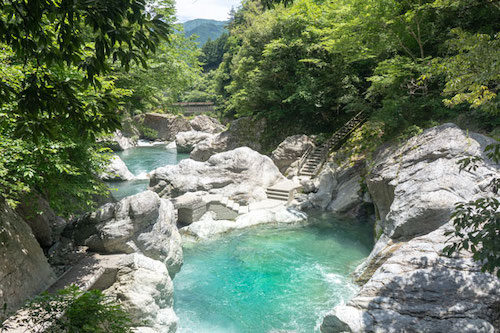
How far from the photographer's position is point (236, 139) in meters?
25.6

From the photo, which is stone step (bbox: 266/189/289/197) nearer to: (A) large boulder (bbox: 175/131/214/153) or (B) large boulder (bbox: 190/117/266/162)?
(B) large boulder (bbox: 190/117/266/162)

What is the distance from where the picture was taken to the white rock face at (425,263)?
5824mm

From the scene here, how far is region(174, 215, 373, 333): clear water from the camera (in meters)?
7.91

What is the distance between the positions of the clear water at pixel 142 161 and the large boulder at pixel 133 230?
8599mm

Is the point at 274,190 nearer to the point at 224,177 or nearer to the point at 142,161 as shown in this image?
the point at 224,177

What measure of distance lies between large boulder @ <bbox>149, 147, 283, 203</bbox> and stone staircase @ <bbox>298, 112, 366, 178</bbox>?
2.15 m

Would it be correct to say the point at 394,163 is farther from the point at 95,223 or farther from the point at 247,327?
the point at 95,223

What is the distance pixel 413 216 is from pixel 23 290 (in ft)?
29.6

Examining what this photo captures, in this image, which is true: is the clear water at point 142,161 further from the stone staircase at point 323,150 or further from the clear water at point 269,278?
the stone staircase at point 323,150

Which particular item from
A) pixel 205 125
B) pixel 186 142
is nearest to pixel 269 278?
pixel 186 142

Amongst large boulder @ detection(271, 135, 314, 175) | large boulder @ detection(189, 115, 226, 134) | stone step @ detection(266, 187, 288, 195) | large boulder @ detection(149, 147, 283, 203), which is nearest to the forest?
large boulder @ detection(271, 135, 314, 175)

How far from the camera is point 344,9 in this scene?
16.0 metres

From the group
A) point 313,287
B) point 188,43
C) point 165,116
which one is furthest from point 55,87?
point 165,116

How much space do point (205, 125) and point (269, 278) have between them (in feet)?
106
